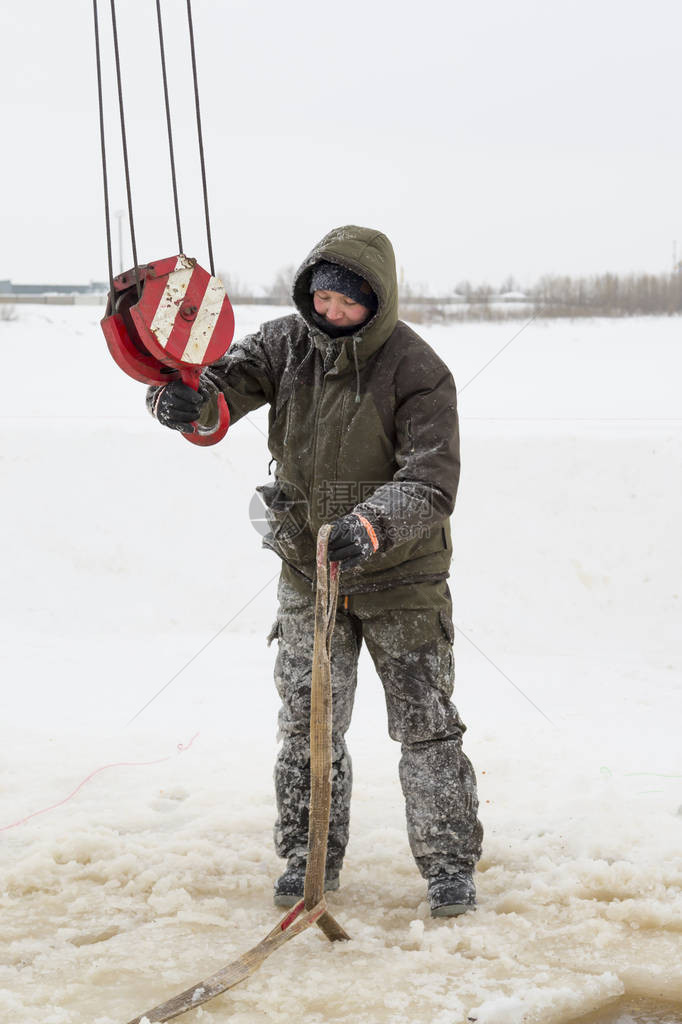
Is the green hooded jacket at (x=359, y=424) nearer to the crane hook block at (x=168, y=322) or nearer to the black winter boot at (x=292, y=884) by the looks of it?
the crane hook block at (x=168, y=322)

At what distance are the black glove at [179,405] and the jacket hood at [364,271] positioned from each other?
36cm

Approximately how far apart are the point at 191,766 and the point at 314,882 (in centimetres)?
140

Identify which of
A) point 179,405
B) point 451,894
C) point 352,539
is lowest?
point 451,894

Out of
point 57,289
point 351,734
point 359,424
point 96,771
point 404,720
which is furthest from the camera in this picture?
point 57,289

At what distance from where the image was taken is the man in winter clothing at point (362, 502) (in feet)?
8.64

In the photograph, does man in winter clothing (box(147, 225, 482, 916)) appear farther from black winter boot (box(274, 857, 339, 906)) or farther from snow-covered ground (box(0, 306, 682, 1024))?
snow-covered ground (box(0, 306, 682, 1024))

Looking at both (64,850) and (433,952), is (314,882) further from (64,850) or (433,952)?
(64,850)

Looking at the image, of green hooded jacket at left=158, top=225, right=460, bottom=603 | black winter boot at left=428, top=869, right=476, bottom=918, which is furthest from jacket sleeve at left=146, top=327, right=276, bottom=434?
black winter boot at left=428, top=869, right=476, bottom=918

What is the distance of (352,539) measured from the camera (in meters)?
2.45

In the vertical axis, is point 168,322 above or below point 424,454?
above

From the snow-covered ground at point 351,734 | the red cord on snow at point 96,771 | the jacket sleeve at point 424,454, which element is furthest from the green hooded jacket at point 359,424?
the red cord on snow at point 96,771

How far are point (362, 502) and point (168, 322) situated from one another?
65 centimetres

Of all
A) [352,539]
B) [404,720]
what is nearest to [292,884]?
[404,720]

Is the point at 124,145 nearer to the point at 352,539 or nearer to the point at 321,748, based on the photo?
the point at 352,539
